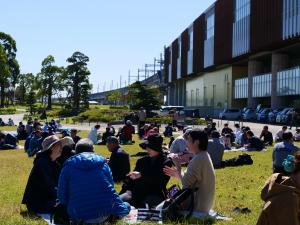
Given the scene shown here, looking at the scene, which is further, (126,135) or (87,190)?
(126,135)

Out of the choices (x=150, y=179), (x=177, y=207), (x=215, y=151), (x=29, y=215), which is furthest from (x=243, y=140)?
(x=177, y=207)

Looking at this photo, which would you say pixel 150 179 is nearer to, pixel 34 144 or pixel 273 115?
pixel 34 144

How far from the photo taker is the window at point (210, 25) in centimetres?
7319

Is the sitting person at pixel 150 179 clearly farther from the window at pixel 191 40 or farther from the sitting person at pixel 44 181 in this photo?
the window at pixel 191 40

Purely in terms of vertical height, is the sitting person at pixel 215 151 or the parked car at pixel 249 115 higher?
the parked car at pixel 249 115

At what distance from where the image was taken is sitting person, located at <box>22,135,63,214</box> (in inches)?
334

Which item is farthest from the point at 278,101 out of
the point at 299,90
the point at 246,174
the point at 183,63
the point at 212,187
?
the point at 212,187

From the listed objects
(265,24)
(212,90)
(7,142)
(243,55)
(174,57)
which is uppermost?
(174,57)

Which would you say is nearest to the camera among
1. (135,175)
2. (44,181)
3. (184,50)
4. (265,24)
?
(135,175)

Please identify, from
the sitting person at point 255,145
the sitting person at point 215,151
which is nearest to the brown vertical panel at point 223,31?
the sitting person at point 255,145

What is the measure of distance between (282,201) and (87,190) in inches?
96.6

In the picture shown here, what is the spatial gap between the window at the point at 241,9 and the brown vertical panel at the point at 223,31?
211 centimetres

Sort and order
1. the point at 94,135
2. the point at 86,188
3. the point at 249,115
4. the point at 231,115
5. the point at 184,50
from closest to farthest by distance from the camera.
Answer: the point at 86,188
the point at 94,135
the point at 249,115
the point at 231,115
the point at 184,50

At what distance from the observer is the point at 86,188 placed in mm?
6914
